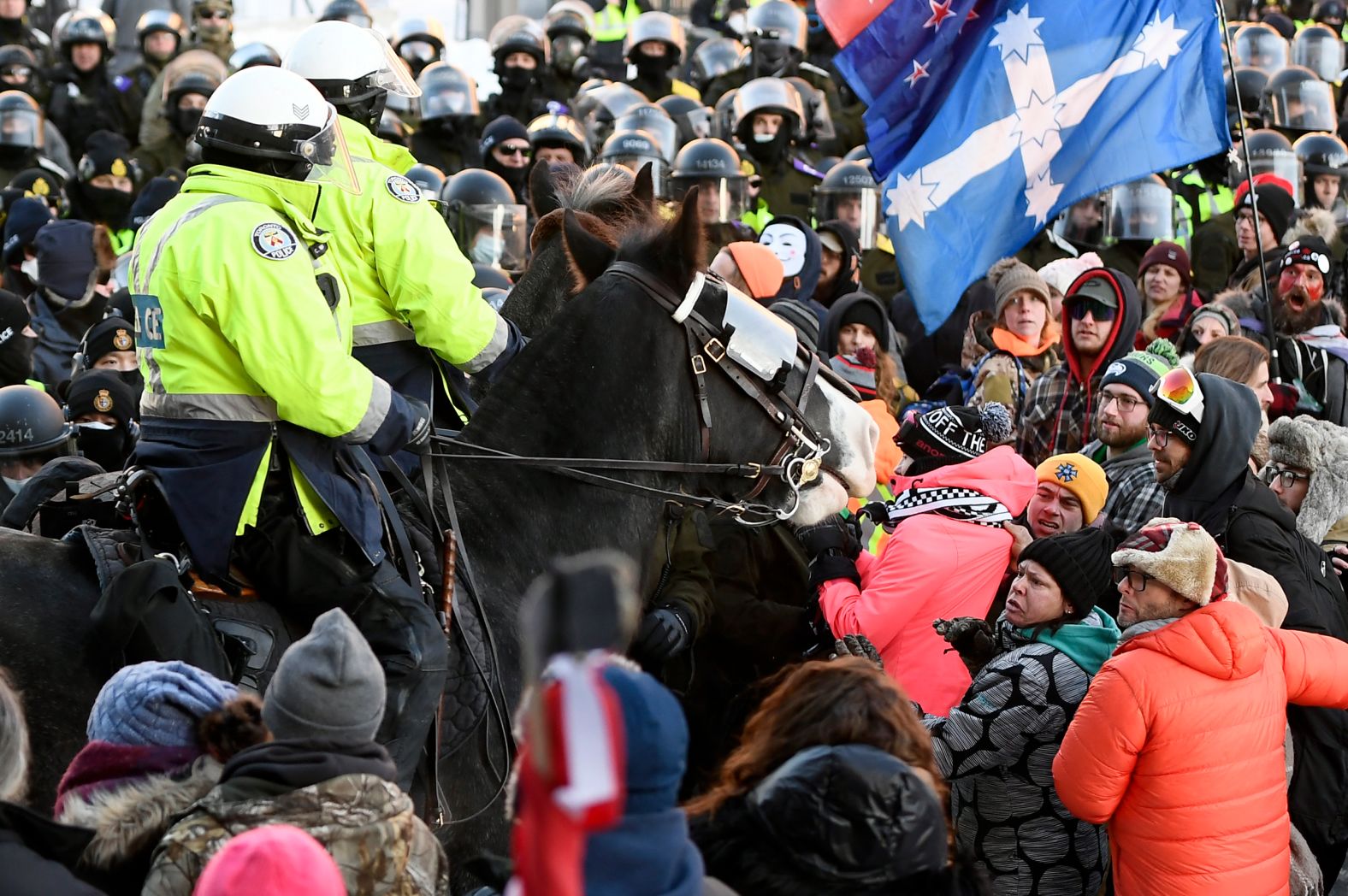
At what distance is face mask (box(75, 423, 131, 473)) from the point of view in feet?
24.5

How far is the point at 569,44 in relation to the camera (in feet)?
71.5

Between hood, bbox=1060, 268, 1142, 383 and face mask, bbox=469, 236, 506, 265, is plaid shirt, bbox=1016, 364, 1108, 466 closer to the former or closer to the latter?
hood, bbox=1060, 268, 1142, 383

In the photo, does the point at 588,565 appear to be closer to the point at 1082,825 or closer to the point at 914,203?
the point at 1082,825

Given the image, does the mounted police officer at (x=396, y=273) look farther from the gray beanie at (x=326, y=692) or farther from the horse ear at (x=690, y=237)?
the gray beanie at (x=326, y=692)

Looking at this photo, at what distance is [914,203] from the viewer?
772 cm

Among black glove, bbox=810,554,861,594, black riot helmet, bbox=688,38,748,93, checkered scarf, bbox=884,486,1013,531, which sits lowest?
black glove, bbox=810,554,861,594

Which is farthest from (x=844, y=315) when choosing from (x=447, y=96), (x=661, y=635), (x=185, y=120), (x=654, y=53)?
(x=654, y=53)

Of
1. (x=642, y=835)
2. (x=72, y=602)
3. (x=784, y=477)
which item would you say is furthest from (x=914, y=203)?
(x=642, y=835)

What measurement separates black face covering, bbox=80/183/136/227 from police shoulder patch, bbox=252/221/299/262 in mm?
11335

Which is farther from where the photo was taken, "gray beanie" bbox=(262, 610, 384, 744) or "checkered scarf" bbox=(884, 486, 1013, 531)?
"checkered scarf" bbox=(884, 486, 1013, 531)

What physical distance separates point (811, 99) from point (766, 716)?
15298 millimetres

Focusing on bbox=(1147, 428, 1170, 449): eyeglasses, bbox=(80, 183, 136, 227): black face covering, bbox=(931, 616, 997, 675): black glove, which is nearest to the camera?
bbox=(931, 616, 997, 675): black glove

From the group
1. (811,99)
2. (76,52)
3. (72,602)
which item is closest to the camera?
(72,602)

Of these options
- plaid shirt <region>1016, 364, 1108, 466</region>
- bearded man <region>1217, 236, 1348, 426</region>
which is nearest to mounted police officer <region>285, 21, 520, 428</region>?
plaid shirt <region>1016, 364, 1108, 466</region>
